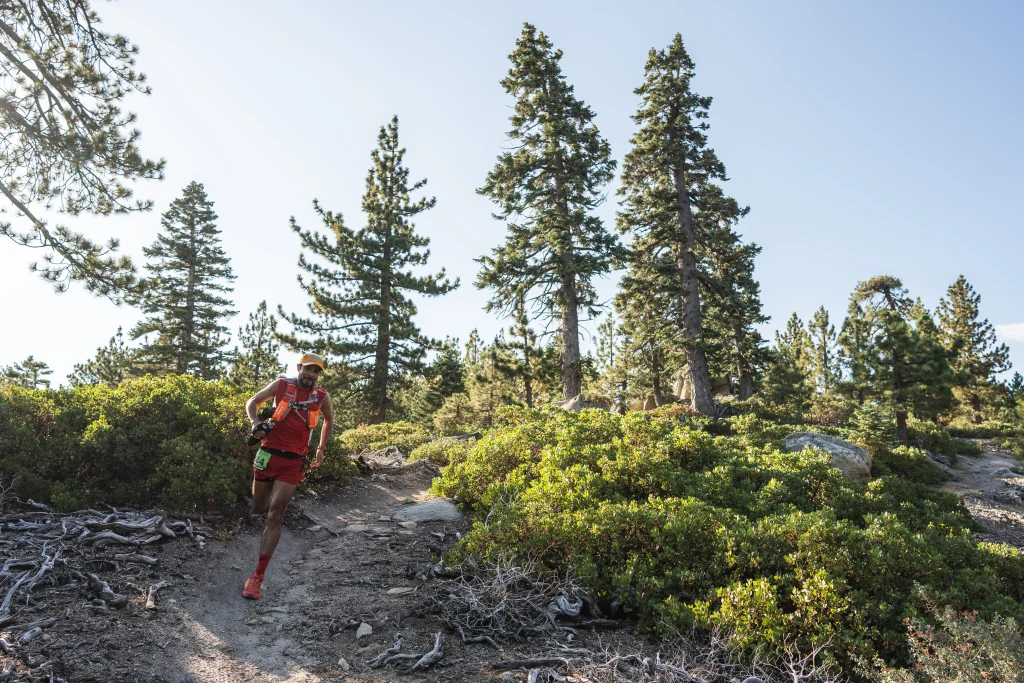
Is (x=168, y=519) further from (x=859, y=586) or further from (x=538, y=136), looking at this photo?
(x=538, y=136)

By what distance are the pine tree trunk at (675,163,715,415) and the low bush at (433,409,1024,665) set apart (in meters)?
11.0

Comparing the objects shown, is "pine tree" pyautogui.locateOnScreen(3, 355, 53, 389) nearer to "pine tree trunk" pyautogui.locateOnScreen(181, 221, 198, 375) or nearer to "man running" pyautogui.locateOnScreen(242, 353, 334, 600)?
"pine tree trunk" pyautogui.locateOnScreen(181, 221, 198, 375)

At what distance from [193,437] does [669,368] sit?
19.0 meters

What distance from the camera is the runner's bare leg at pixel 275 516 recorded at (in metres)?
4.94

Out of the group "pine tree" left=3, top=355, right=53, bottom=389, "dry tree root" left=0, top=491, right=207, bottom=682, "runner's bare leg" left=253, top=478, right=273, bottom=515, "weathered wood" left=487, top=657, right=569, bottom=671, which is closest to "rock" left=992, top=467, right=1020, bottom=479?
"weathered wood" left=487, top=657, right=569, bottom=671

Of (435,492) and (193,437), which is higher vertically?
(193,437)

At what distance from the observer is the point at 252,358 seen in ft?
121

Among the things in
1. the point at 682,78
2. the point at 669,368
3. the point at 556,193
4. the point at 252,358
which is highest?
the point at 682,78

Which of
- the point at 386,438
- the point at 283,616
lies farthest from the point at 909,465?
the point at 283,616

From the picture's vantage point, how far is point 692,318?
64.6 feet

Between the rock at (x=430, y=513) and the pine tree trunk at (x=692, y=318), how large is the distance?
13739mm

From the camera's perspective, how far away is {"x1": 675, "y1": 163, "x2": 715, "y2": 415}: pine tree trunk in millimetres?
19344

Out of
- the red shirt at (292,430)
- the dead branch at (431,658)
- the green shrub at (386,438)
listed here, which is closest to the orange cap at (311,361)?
the red shirt at (292,430)

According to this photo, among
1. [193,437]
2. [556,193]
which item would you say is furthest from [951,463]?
[193,437]
